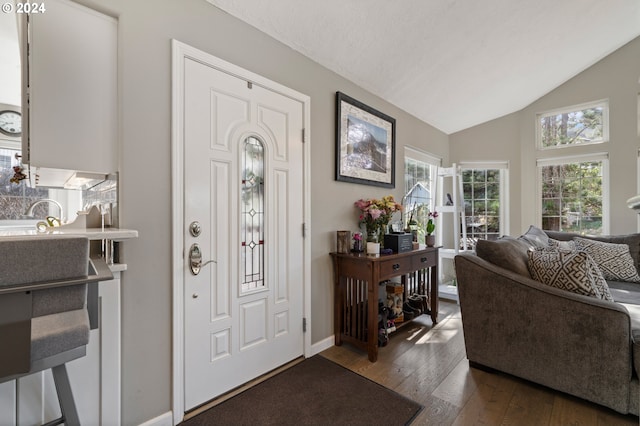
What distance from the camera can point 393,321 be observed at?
2.68m

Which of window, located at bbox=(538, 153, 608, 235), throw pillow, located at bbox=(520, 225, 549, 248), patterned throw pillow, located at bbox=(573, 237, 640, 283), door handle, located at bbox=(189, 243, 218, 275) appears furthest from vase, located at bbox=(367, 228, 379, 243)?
window, located at bbox=(538, 153, 608, 235)

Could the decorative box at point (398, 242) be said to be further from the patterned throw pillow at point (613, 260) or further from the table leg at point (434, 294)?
the patterned throw pillow at point (613, 260)

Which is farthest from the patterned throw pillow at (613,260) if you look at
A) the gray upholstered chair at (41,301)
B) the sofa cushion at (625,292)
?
the gray upholstered chair at (41,301)

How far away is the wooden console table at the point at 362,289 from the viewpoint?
2.21 m

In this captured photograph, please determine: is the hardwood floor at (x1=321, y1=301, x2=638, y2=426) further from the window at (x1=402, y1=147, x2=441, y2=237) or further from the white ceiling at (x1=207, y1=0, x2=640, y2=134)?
the white ceiling at (x1=207, y1=0, x2=640, y2=134)

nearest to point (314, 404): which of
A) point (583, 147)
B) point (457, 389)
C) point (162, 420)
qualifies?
point (162, 420)

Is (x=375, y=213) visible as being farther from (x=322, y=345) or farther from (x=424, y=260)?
(x=322, y=345)

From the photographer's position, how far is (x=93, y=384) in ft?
4.23

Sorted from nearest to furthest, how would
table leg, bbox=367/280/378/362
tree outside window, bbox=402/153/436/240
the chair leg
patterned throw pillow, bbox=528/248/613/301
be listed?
the chair leg
patterned throw pillow, bbox=528/248/613/301
table leg, bbox=367/280/378/362
tree outside window, bbox=402/153/436/240

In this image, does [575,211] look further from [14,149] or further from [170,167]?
[14,149]

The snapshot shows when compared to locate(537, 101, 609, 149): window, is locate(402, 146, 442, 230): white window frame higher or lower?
lower

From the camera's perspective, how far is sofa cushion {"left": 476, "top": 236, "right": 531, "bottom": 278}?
1989 millimetres

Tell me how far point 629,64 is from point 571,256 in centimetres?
346

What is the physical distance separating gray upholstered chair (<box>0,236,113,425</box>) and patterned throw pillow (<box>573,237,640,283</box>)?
405 cm
